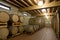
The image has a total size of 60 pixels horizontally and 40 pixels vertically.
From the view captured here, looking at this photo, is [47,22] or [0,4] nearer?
[0,4]

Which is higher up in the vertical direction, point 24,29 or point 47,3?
point 47,3

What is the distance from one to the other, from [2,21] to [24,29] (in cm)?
295

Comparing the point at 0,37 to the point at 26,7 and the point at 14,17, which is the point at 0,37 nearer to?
the point at 14,17

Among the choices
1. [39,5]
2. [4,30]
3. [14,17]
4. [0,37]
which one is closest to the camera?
[0,37]

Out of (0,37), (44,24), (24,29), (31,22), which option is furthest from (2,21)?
(44,24)

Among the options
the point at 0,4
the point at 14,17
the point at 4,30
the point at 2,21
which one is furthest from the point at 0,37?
the point at 0,4

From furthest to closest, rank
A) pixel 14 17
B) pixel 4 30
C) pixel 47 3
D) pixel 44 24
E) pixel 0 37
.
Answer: pixel 44 24, pixel 47 3, pixel 14 17, pixel 4 30, pixel 0 37

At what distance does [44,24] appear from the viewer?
13.7 metres

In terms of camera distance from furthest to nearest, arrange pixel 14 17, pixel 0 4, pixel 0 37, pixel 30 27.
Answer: pixel 30 27 < pixel 14 17 < pixel 0 4 < pixel 0 37

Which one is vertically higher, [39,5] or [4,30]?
[39,5]

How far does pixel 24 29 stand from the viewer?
20.8ft

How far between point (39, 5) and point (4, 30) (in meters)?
3.13

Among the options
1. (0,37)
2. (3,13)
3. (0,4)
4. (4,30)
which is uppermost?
(0,4)

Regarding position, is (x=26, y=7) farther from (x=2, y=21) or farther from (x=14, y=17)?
(x=2, y=21)
